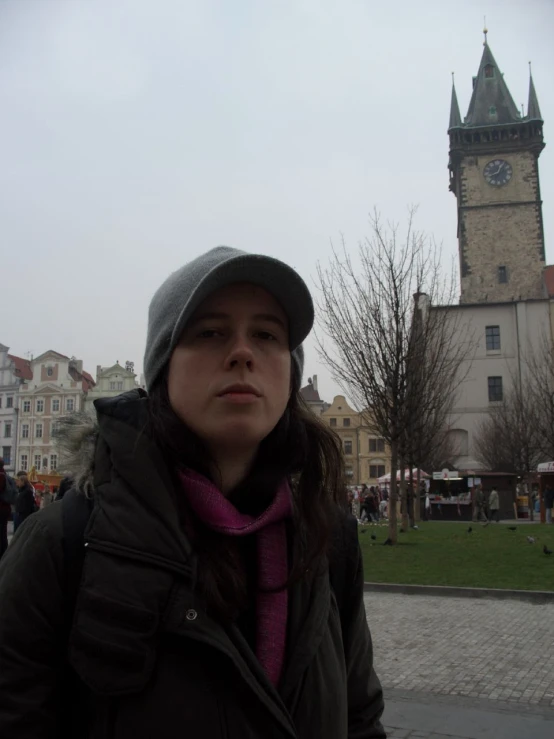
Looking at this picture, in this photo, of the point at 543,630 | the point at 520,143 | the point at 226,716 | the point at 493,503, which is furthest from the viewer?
the point at 520,143

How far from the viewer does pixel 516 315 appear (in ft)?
176

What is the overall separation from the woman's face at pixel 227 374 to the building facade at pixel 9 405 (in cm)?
6965

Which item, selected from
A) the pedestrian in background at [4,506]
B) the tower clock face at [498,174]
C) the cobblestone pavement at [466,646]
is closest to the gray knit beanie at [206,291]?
the cobblestone pavement at [466,646]

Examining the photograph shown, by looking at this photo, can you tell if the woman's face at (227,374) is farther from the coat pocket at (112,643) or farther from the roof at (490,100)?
the roof at (490,100)

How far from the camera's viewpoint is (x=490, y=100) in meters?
69.9

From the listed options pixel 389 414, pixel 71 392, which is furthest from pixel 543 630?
pixel 71 392

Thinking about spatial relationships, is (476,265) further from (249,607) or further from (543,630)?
(249,607)

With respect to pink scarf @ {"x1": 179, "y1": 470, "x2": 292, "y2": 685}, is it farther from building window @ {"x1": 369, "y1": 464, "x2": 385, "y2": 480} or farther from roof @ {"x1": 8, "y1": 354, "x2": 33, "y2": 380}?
building window @ {"x1": 369, "y1": 464, "x2": 385, "y2": 480}

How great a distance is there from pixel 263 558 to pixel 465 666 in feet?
18.4

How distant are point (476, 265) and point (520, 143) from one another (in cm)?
1411

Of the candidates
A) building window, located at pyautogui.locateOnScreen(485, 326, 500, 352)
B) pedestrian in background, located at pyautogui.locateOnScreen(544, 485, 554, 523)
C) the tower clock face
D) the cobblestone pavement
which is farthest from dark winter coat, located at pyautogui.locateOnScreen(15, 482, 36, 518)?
the tower clock face

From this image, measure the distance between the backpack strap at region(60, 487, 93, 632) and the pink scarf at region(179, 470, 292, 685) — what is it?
22cm

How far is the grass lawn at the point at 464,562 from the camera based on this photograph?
11.0m

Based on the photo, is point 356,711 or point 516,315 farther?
point 516,315
